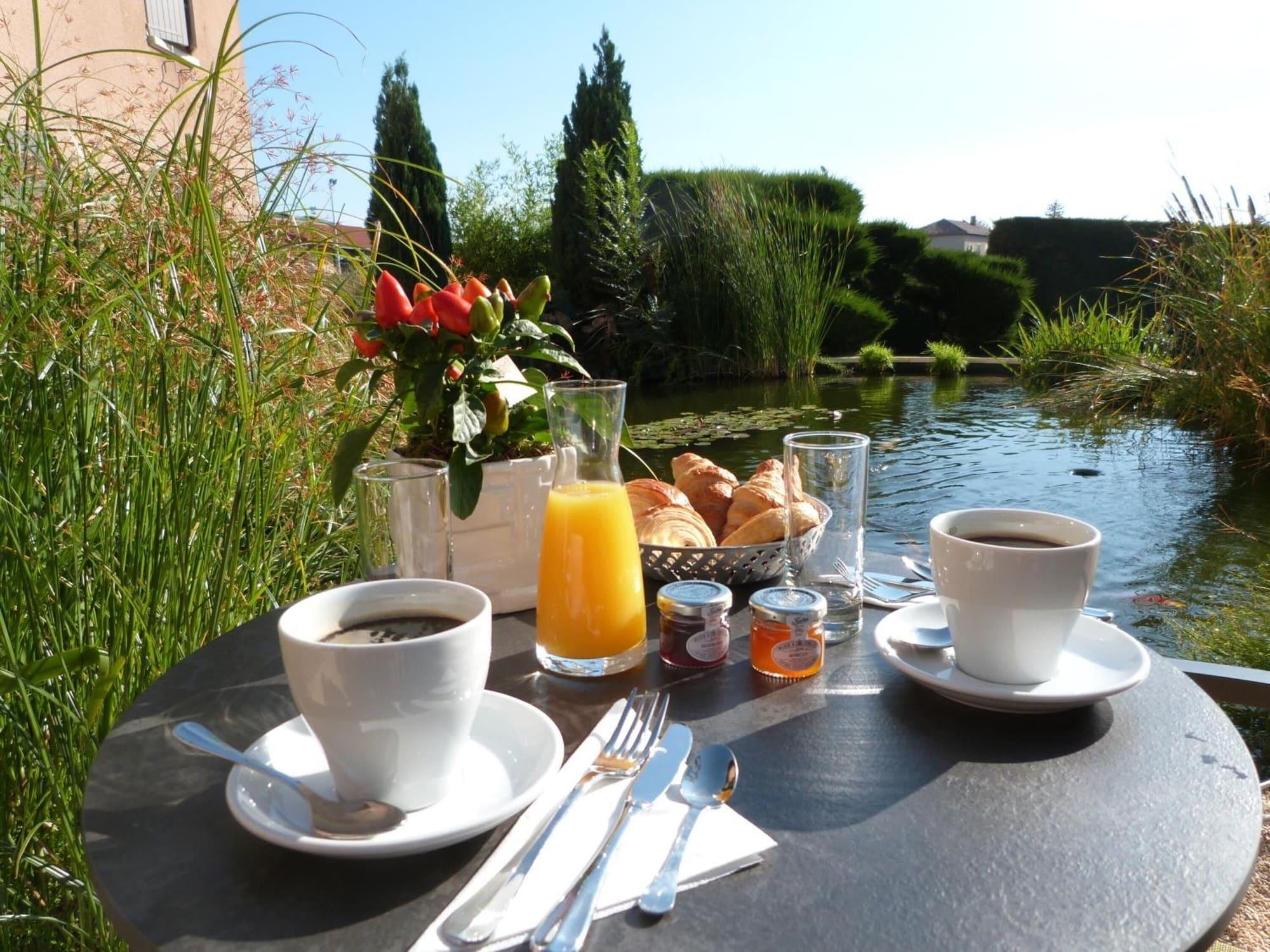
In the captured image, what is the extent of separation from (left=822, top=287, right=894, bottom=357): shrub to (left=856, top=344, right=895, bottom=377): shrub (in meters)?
1.16

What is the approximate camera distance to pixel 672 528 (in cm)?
111

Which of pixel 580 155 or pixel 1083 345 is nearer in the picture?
pixel 1083 345

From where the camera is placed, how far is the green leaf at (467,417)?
909 millimetres

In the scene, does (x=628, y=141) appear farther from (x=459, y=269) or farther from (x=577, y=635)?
(x=577, y=635)

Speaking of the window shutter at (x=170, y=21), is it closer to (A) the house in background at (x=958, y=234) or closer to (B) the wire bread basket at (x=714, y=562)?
(B) the wire bread basket at (x=714, y=562)

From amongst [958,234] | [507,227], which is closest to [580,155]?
[507,227]

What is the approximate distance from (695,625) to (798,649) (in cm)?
10

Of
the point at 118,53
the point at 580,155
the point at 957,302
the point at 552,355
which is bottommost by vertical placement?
the point at 552,355

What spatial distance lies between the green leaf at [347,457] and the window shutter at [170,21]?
8.41 m

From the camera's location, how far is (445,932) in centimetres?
47

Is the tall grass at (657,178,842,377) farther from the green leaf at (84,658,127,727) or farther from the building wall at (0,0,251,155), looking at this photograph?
the green leaf at (84,658,127,727)

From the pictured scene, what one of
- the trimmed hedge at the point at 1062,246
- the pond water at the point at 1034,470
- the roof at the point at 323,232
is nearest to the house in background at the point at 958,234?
the trimmed hedge at the point at 1062,246

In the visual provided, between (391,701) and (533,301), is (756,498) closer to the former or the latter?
(533,301)

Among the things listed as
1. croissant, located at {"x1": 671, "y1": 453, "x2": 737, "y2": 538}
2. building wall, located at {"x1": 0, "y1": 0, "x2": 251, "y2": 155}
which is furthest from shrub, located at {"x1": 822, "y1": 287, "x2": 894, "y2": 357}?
croissant, located at {"x1": 671, "y1": 453, "x2": 737, "y2": 538}
